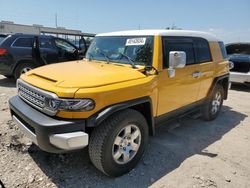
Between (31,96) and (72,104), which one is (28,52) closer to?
(31,96)

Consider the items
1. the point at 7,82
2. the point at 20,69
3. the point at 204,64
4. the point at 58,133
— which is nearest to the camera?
the point at 58,133

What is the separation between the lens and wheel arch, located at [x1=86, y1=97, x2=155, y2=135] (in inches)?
106

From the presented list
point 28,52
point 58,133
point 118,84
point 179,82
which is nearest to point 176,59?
point 179,82

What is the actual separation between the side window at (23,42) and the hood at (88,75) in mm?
5176

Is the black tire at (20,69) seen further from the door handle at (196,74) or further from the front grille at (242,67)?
the front grille at (242,67)

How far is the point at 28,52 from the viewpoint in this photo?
812 cm

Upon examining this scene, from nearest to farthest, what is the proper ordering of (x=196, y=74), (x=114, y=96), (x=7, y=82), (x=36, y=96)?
(x=114, y=96) < (x=36, y=96) < (x=196, y=74) < (x=7, y=82)

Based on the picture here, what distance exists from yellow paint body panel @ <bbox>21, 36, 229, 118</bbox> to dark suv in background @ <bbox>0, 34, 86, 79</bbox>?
4083 millimetres

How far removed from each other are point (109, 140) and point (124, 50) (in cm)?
154

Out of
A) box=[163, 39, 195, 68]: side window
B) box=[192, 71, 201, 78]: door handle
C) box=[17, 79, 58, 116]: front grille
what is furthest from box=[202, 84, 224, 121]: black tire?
box=[17, 79, 58, 116]: front grille

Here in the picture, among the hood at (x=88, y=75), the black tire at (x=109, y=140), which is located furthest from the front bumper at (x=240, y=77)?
the black tire at (x=109, y=140)

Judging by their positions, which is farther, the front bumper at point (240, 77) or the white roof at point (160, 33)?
the front bumper at point (240, 77)

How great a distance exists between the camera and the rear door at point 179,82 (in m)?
3.61

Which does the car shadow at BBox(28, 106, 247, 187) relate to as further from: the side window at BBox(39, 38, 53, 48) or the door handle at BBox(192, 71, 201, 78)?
the side window at BBox(39, 38, 53, 48)
